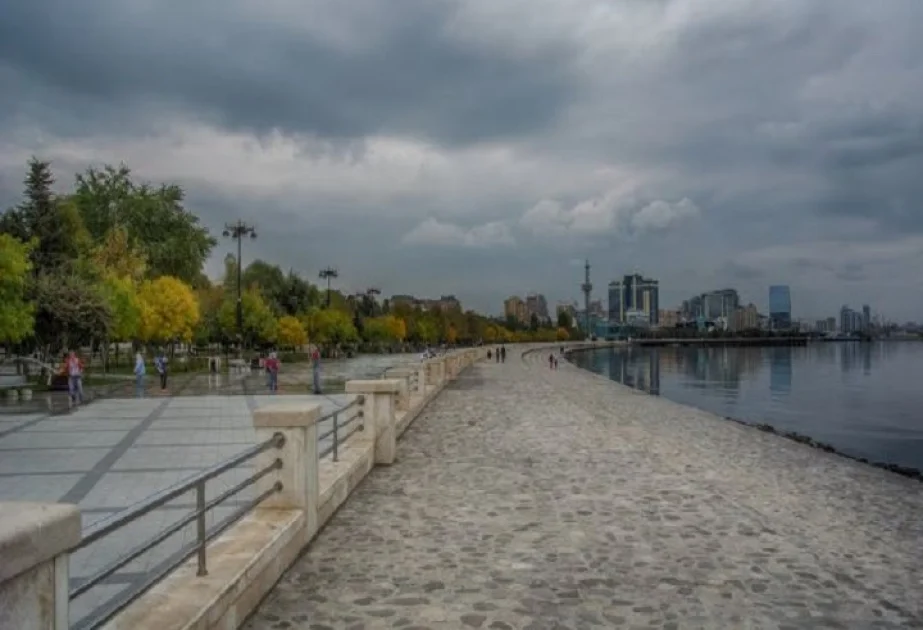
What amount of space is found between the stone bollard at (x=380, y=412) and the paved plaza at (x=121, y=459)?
5.45 feet

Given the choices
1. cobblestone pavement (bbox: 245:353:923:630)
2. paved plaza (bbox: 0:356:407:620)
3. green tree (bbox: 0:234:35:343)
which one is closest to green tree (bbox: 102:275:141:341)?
green tree (bbox: 0:234:35:343)

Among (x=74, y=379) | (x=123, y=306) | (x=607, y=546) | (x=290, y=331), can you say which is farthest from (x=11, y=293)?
(x=290, y=331)

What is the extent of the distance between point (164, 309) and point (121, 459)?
35.9m

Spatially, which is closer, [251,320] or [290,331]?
[251,320]

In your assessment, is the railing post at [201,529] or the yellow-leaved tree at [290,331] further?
the yellow-leaved tree at [290,331]

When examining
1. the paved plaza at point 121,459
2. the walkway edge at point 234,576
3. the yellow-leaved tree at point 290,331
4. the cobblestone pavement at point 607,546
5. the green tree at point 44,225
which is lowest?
the cobblestone pavement at point 607,546

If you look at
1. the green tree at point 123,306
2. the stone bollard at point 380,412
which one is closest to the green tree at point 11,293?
the green tree at point 123,306

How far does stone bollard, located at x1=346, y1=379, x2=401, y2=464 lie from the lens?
41.4ft

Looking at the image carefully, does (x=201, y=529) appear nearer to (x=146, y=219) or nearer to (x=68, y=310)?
(x=68, y=310)

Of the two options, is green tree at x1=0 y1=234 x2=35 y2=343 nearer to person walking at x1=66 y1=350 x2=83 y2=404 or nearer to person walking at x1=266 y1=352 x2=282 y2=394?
person walking at x1=66 y1=350 x2=83 y2=404

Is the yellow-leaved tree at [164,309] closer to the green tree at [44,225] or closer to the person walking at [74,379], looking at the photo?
the green tree at [44,225]

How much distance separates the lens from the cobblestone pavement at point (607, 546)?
6.00 meters

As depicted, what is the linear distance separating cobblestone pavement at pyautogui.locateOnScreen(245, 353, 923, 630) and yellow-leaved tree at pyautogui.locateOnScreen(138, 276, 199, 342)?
3591 centimetres

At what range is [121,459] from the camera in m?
13.5
